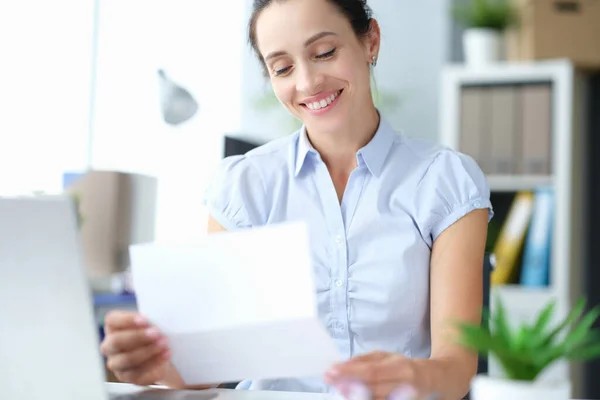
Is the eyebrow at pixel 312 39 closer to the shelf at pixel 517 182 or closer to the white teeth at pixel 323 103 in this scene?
the white teeth at pixel 323 103

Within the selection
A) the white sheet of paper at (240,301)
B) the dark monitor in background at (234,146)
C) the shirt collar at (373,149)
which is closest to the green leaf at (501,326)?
the white sheet of paper at (240,301)

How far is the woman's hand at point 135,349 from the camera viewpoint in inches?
36.2

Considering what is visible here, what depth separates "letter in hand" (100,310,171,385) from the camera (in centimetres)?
92

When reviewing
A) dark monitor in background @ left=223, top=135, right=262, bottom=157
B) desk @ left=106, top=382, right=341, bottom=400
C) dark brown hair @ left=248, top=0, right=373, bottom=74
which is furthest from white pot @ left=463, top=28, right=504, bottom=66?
desk @ left=106, top=382, right=341, bottom=400

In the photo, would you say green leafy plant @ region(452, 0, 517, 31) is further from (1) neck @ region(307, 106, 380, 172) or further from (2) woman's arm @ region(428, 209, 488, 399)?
(2) woman's arm @ region(428, 209, 488, 399)

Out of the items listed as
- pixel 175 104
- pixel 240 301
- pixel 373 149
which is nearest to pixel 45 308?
pixel 240 301

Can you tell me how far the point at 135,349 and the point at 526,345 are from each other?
1.68 ft

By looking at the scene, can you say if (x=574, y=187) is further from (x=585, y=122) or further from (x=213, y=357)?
(x=213, y=357)

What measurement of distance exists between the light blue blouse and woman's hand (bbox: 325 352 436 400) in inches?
15.8

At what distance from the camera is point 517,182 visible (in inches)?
118

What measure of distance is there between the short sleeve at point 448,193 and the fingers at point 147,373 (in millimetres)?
515

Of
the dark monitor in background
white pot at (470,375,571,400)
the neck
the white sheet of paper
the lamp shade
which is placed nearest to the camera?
white pot at (470,375,571,400)

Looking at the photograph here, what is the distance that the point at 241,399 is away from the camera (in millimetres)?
1013

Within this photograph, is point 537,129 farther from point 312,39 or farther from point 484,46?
point 312,39
